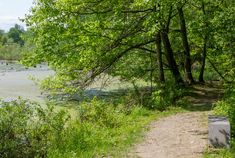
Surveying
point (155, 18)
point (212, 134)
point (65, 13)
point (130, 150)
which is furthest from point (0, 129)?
point (65, 13)

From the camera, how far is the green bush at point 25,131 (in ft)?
30.1

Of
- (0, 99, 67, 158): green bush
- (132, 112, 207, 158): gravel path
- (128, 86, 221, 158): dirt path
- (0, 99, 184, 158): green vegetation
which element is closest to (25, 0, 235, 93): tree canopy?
(128, 86, 221, 158): dirt path

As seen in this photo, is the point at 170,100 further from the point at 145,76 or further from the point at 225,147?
the point at 225,147

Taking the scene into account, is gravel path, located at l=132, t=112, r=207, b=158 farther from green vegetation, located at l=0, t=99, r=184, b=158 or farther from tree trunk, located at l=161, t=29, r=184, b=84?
tree trunk, located at l=161, t=29, r=184, b=84

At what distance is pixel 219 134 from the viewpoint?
858 centimetres

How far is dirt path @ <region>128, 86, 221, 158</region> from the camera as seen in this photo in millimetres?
8656

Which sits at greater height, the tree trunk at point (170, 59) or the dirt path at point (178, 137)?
the tree trunk at point (170, 59)

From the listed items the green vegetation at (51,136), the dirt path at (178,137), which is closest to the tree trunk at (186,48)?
the dirt path at (178,137)

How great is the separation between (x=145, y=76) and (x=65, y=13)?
4850 mm

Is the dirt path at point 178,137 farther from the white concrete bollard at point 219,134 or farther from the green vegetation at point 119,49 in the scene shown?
the green vegetation at point 119,49

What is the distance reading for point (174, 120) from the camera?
12609 millimetres

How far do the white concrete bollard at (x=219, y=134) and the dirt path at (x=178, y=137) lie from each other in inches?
12.1

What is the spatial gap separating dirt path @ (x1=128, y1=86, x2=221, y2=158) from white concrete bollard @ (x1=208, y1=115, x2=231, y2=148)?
0.31m

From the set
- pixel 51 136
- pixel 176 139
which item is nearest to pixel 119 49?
pixel 176 139
